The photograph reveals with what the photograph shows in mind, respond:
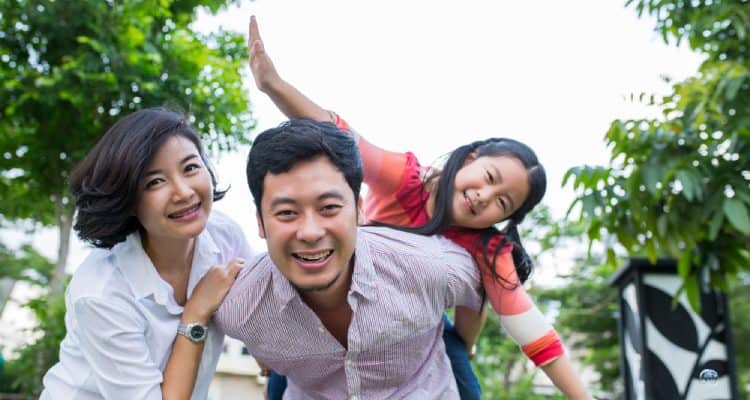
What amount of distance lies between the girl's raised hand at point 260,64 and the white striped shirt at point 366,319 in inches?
17.7

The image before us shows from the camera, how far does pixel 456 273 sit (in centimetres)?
195

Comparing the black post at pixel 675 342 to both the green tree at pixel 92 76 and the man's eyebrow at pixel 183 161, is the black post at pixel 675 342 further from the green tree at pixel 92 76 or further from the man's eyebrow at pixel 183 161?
the green tree at pixel 92 76

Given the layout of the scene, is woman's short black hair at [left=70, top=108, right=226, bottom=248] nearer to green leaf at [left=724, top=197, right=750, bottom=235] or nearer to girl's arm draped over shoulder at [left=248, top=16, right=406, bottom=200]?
girl's arm draped over shoulder at [left=248, top=16, right=406, bottom=200]

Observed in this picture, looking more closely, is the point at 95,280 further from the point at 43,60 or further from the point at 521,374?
the point at 521,374

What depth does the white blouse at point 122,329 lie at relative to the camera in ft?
5.88

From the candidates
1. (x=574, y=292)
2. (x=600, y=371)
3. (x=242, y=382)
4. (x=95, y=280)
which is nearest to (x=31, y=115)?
(x=242, y=382)

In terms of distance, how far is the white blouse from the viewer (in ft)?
5.88

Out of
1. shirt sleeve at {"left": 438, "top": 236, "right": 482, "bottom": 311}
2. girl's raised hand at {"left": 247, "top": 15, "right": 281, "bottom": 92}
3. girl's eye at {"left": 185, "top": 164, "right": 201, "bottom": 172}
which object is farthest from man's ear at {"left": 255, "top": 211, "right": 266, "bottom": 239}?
shirt sleeve at {"left": 438, "top": 236, "right": 482, "bottom": 311}

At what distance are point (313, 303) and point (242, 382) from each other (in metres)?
7.61

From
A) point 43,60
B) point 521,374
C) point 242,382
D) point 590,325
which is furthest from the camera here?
point 590,325

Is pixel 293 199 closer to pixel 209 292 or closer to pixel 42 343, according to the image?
pixel 209 292

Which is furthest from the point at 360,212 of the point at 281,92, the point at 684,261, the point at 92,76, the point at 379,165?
the point at 92,76

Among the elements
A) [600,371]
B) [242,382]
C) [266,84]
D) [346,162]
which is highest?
[266,84]

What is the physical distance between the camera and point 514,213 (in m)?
2.15
